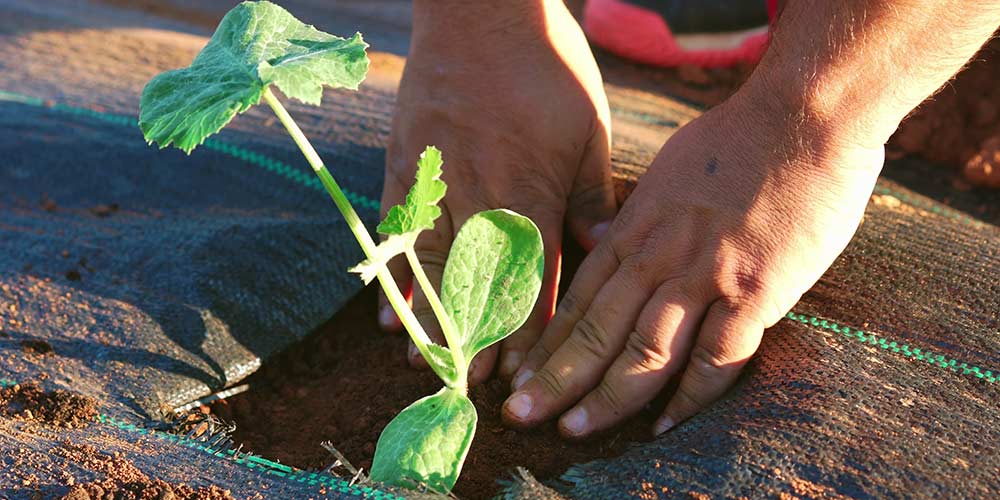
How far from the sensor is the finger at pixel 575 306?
50.9 inches

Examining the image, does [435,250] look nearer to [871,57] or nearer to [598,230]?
[598,230]

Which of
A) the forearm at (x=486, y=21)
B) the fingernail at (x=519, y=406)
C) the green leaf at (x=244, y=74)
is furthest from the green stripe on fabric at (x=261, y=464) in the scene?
the forearm at (x=486, y=21)

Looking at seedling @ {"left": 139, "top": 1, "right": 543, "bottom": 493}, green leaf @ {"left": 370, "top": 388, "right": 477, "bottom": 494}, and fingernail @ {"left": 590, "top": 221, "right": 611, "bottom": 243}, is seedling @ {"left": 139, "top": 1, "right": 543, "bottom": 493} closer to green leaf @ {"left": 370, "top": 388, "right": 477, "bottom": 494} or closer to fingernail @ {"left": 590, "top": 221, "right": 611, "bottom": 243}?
green leaf @ {"left": 370, "top": 388, "right": 477, "bottom": 494}

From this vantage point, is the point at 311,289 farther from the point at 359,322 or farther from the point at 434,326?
the point at 434,326

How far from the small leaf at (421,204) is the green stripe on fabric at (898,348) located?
1.88 feet

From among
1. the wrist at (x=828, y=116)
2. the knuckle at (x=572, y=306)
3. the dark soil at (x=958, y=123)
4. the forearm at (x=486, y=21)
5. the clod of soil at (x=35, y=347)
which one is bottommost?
the dark soil at (x=958, y=123)

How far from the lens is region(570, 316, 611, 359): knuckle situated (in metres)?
1.24

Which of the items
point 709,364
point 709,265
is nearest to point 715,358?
point 709,364

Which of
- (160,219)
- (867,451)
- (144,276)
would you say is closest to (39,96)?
(160,219)

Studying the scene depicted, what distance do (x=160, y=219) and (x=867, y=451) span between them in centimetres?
120

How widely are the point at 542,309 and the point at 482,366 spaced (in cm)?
14

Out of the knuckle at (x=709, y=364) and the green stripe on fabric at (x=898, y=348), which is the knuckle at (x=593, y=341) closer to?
the knuckle at (x=709, y=364)

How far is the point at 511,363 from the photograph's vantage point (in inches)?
51.9

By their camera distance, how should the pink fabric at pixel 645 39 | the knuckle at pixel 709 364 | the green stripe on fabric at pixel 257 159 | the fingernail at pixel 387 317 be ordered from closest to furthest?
the knuckle at pixel 709 364, the fingernail at pixel 387 317, the green stripe on fabric at pixel 257 159, the pink fabric at pixel 645 39
